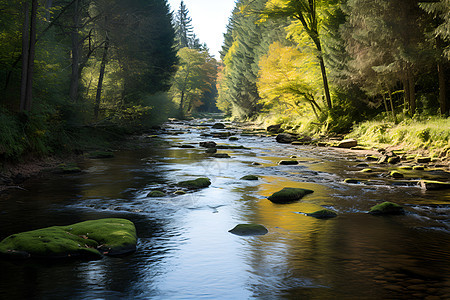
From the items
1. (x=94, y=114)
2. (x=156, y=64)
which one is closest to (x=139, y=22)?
(x=94, y=114)

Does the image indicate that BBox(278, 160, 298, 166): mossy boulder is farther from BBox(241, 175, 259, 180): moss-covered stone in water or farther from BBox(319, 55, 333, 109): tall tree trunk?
BBox(319, 55, 333, 109): tall tree trunk

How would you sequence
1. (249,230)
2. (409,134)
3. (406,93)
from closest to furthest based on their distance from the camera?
(249,230) → (409,134) → (406,93)

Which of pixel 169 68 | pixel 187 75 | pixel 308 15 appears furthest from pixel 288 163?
pixel 187 75

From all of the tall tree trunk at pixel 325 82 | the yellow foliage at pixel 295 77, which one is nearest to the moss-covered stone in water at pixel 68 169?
the yellow foliage at pixel 295 77

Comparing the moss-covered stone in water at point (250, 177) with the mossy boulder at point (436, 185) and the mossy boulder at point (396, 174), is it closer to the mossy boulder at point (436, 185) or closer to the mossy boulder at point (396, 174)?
the mossy boulder at point (396, 174)

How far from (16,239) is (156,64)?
29.0 m

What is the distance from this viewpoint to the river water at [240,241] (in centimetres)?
543

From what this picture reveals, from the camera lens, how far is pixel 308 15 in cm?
2738

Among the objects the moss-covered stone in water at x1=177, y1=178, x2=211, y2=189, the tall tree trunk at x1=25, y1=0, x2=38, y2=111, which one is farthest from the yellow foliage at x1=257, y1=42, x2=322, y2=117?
the tall tree trunk at x1=25, y1=0, x2=38, y2=111

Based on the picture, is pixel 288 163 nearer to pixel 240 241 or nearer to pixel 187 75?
pixel 240 241

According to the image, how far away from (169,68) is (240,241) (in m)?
30.8

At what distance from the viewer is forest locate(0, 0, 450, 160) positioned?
46.0 feet

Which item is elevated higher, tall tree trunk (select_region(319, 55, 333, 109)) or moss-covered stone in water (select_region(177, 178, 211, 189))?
tall tree trunk (select_region(319, 55, 333, 109))

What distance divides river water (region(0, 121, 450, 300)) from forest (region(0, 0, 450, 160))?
3769 mm
